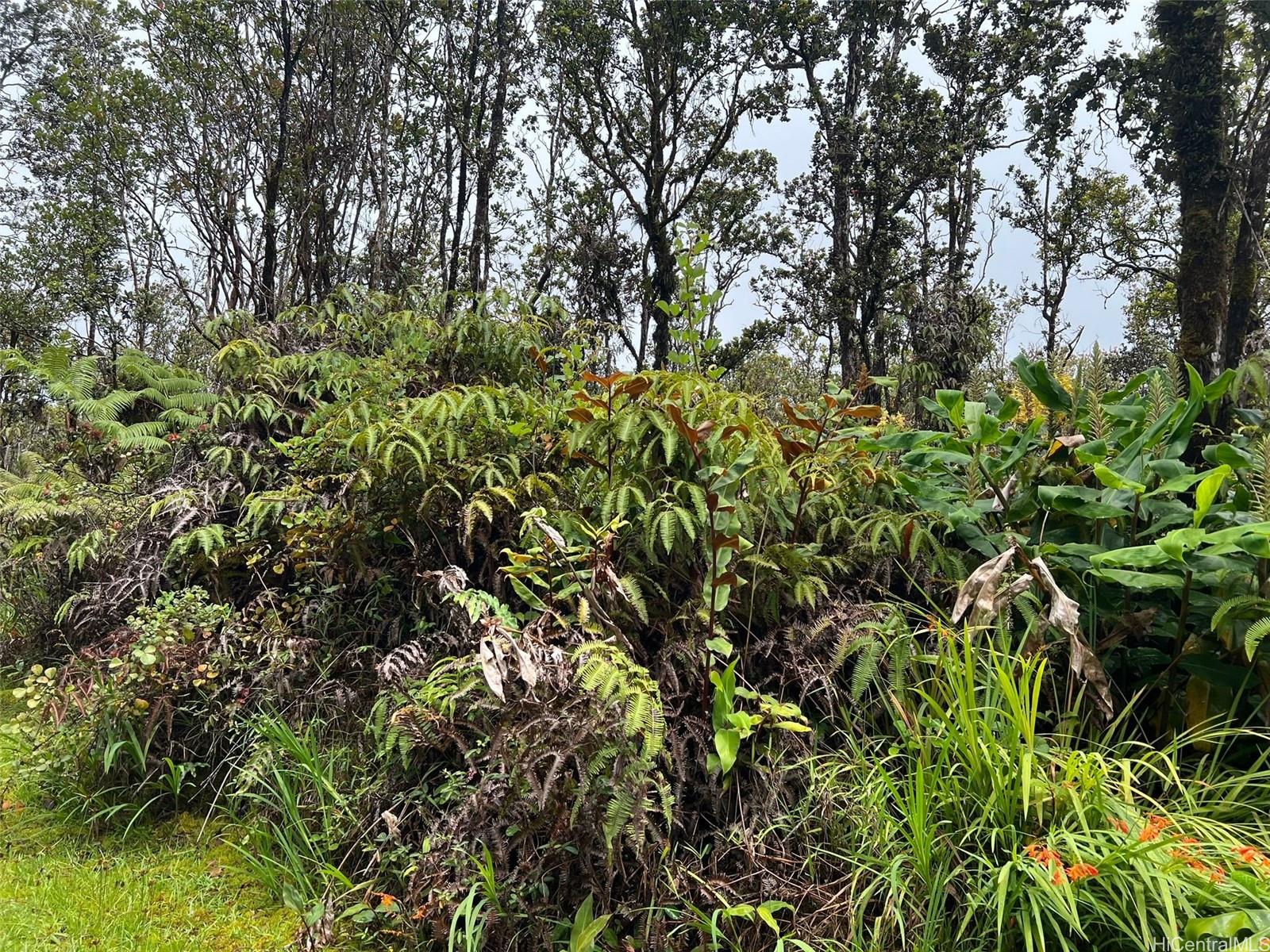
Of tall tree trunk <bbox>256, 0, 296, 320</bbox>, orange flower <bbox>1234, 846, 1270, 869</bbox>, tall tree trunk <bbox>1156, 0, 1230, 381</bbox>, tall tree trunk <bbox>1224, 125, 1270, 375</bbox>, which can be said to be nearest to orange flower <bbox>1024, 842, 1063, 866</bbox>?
orange flower <bbox>1234, 846, 1270, 869</bbox>

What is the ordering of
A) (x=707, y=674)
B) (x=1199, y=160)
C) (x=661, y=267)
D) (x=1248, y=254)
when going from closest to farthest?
(x=707, y=674), (x=1199, y=160), (x=1248, y=254), (x=661, y=267)

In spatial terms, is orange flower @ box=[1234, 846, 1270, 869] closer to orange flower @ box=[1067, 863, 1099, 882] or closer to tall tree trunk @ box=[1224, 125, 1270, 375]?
orange flower @ box=[1067, 863, 1099, 882]

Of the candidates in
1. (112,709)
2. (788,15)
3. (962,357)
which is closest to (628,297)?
(788,15)

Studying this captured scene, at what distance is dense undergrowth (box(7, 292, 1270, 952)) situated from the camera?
1856 mm

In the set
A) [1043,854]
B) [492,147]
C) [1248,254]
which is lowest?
[1043,854]

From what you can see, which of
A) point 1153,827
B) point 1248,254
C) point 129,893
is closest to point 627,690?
point 1153,827

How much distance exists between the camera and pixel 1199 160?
810 centimetres

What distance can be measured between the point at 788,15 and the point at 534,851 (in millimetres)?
12911

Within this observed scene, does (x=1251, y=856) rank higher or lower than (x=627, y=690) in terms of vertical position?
lower

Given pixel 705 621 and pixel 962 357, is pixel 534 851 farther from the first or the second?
pixel 962 357

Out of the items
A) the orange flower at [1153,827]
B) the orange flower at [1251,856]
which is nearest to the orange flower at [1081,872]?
the orange flower at [1153,827]

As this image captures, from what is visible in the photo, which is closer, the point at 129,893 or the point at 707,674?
the point at 707,674

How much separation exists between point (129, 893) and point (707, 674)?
230 centimetres

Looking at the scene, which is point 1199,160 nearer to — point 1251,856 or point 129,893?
point 1251,856
